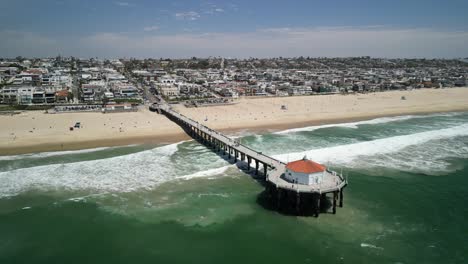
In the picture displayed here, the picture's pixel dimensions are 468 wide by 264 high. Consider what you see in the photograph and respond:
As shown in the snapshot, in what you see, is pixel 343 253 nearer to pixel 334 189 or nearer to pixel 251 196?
pixel 334 189

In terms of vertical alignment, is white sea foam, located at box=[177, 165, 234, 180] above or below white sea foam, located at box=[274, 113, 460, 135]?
below

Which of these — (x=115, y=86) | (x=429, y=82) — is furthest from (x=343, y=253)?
(x=429, y=82)

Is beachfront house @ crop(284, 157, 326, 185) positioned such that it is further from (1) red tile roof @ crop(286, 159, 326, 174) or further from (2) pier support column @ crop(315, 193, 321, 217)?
(2) pier support column @ crop(315, 193, 321, 217)

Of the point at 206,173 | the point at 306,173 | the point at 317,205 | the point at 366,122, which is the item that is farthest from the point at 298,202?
the point at 366,122

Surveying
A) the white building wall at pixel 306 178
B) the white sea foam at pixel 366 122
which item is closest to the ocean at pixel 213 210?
the white building wall at pixel 306 178

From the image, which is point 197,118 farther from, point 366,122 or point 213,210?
point 213,210

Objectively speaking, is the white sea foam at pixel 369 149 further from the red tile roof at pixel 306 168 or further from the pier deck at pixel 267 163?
the red tile roof at pixel 306 168

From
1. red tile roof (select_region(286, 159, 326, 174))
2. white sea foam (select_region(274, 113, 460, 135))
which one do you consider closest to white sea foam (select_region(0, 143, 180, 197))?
red tile roof (select_region(286, 159, 326, 174))

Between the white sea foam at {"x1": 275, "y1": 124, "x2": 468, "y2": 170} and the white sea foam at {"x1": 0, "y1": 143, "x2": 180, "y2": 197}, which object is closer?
the white sea foam at {"x1": 0, "y1": 143, "x2": 180, "y2": 197}
